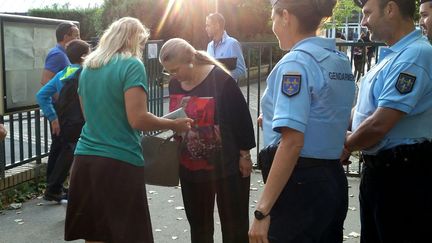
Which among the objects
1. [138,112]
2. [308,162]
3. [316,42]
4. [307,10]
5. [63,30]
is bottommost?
[308,162]

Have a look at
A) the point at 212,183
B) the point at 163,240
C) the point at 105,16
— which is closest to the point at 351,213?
the point at 163,240

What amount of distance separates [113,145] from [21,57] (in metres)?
3.05

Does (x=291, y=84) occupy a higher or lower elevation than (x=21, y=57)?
lower

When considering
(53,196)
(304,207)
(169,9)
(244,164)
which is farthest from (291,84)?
(169,9)

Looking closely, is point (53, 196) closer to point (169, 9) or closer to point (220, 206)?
point (220, 206)

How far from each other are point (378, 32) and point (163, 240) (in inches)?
104

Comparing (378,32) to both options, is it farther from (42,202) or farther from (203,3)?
(203,3)

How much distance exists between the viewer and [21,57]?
18.1 ft

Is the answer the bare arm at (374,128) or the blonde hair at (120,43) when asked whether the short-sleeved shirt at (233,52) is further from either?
the bare arm at (374,128)

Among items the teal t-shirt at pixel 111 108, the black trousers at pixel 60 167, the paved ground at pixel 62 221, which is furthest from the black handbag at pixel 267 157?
the black trousers at pixel 60 167

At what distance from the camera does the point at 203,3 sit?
17.2 m

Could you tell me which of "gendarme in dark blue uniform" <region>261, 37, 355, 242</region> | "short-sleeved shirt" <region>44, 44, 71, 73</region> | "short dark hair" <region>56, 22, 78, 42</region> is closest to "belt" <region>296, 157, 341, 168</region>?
"gendarme in dark blue uniform" <region>261, 37, 355, 242</region>

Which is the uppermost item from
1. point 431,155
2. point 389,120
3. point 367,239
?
point 389,120

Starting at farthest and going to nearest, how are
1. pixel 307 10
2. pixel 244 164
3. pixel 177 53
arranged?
pixel 244 164 < pixel 177 53 < pixel 307 10
